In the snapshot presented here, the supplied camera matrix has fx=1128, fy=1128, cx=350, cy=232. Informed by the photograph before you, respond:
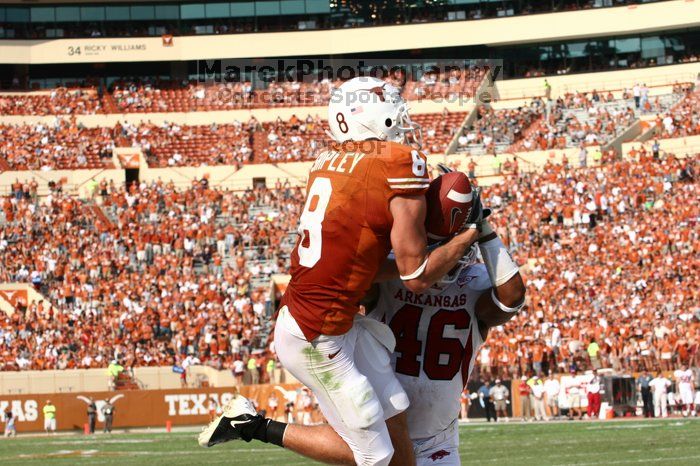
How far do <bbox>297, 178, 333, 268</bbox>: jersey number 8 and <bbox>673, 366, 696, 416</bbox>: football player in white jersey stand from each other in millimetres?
18350

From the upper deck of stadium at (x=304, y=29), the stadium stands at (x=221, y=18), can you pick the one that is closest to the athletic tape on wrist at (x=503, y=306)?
the upper deck of stadium at (x=304, y=29)

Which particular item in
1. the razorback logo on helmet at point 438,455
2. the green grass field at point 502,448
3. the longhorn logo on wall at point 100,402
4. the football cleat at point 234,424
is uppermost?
the football cleat at point 234,424

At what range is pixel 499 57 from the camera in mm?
47406

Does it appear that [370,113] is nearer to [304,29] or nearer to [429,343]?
[429,343]

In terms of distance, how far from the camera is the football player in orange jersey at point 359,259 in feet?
15.6

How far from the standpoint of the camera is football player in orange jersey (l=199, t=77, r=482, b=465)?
4750mm

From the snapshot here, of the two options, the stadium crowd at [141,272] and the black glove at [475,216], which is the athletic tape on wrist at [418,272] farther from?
the stadium crowd at [141,272]

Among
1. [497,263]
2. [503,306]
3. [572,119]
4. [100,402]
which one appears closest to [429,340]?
[503,306]

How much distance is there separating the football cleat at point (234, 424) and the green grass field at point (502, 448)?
23.3 feet

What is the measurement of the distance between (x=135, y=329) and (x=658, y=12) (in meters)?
26.6

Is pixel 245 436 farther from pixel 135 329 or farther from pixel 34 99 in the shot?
pixel 34 99

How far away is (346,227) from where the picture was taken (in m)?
4.82

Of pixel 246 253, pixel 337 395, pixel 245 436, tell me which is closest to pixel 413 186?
pixel 337 395

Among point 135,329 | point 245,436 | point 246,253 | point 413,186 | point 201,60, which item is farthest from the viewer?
point 201,60
